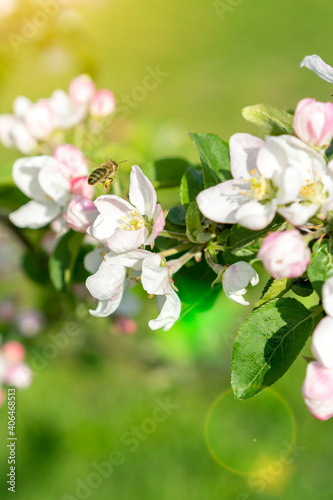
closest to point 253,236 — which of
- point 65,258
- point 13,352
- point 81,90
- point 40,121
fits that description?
point 65,258

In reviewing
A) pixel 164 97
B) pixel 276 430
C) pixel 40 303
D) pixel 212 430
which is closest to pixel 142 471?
pixel 212 430

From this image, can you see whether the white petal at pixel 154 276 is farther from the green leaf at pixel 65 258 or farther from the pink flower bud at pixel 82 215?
the green leaf at pixel 65 258

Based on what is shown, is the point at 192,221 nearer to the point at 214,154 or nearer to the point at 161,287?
the point at 161,287

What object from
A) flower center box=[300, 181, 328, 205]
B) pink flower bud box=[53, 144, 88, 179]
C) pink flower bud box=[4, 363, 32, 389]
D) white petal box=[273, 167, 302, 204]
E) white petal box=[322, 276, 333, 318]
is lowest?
pink flower bud box=[4, 363, 32, 389]

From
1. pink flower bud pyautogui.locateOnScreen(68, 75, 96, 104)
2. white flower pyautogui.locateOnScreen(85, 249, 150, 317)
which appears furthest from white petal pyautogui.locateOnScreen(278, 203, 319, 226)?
pink flower bud pyautogui.locateOnScreen(68, 75, 96, 104)

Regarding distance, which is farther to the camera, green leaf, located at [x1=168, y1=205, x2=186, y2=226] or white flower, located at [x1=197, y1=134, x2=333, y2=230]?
green leaf, located at [x1=168, y1=205, x2=186, y2=226]

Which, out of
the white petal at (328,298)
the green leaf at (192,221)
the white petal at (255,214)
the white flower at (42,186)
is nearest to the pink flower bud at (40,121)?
the white flower at (42,186)

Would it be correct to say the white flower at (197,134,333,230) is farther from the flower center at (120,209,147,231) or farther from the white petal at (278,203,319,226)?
the flower center at (120,209,147,231)
